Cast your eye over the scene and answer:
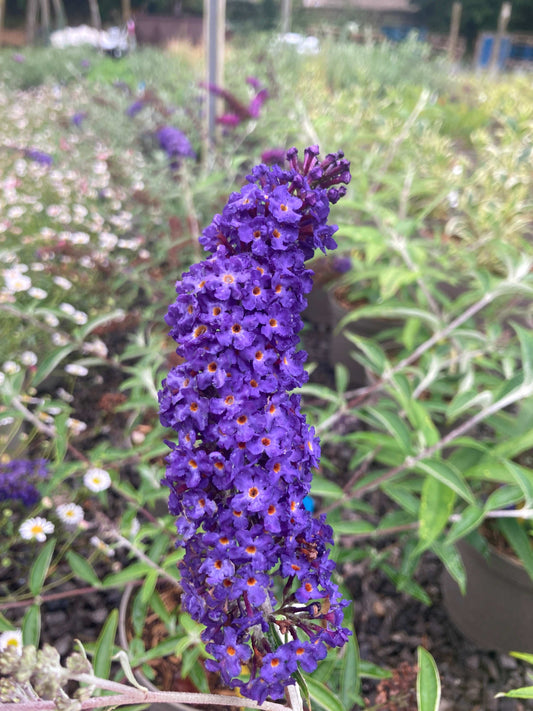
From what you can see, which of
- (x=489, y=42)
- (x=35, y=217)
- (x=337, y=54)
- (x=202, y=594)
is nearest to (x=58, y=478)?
(x=202, y=594)

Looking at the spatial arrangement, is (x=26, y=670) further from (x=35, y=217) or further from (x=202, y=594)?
(x=35, y=217)

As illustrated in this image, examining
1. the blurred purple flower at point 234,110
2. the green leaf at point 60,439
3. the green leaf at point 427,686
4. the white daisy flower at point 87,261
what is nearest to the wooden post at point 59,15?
the blurred purple flower at point 234,110

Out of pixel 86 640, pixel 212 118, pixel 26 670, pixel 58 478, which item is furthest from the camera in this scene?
pixel 212 118

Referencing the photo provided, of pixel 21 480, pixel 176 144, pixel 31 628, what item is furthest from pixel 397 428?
pixel 176 144

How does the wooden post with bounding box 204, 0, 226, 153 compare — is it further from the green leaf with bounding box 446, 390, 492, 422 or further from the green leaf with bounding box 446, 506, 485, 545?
the green leaf with bounding box 446, 506, 485, 545

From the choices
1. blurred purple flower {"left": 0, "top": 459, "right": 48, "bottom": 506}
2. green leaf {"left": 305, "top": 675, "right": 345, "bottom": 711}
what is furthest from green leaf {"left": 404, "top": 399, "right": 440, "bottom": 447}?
blurred purple flower {"left": 0, "top": 459, "right": 48, "bottom": 506}

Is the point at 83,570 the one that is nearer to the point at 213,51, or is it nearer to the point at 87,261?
the point at 87,261

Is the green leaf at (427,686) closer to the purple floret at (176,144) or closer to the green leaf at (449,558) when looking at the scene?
the green leaf at (449,558)
